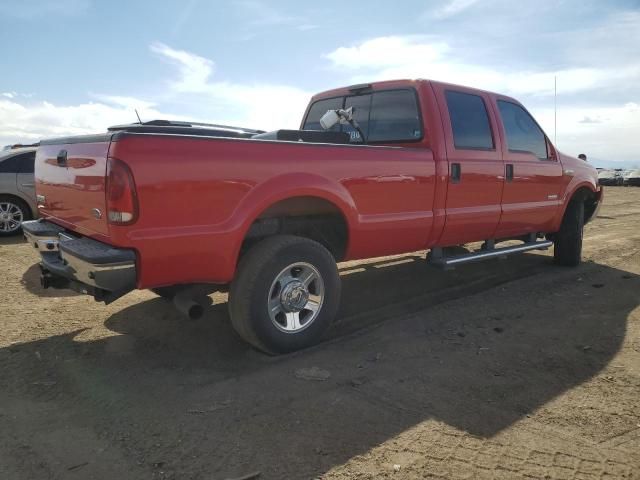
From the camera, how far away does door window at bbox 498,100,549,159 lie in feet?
17.5

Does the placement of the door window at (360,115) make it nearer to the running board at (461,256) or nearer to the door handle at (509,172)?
the running board at (461,256)

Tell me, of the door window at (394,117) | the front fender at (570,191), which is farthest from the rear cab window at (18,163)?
the front fender at (570,191)

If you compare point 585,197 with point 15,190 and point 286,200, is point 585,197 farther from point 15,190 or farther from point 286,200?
point 15,190

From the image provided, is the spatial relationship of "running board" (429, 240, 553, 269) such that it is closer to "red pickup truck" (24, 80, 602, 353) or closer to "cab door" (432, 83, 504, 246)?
"red pickup truck" (24, 80, 602, 353)

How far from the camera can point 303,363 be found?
11.2 feet

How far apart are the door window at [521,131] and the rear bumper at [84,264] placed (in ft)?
13.3

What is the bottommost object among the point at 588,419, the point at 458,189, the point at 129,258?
the point at 588,419

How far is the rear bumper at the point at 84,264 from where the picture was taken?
9.18 ft

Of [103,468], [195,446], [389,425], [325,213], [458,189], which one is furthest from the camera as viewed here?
[458,189]

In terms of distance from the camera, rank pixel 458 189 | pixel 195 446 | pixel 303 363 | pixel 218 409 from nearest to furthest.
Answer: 1. pixel 195 446
2. pixel 218 409
3. pixel 303 363
4. pixel 458 189

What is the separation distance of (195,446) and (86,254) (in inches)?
48.6

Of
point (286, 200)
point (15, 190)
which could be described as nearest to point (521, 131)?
point (286, 200)

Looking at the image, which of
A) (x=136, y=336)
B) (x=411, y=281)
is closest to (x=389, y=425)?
(x=136, y=336)

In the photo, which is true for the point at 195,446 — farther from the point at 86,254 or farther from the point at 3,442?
the point at 86,254
